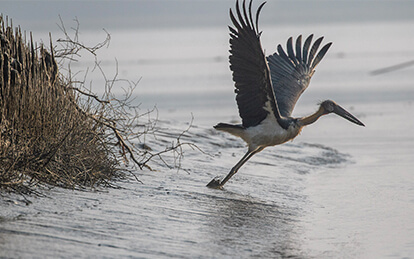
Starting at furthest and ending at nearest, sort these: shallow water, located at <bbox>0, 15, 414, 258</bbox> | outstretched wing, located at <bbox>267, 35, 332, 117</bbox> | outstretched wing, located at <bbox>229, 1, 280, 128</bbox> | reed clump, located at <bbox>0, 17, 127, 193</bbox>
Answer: outstretched wing, located at <bbox>267, 35, 332, 117</bbox>
outstretched wing, located at <bbox>229, 1, 280, 128</bbox>
reed clump, located at <bbox>0, 17, 127, 193</bbox>
shallow water, located at <bbox>0, 15, 414, 258</bbox>

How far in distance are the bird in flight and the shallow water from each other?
46cm

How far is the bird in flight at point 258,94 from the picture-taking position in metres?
7.11

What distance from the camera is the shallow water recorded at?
16.8 ft

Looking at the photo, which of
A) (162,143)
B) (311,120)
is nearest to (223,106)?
(162,143)

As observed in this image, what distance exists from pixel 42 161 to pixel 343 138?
6572mm

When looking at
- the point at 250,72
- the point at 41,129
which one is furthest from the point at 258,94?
the point at 41,129

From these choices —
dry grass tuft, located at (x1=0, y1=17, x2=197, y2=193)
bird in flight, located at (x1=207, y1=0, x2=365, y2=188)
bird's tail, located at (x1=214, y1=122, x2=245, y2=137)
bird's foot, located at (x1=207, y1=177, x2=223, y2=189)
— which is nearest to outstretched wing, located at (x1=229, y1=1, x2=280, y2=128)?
bird in flight, located at (x1=207, y1=0, x2=365, y2=188)

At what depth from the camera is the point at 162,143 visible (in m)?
9.35

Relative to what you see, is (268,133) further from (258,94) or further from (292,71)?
(292,71)

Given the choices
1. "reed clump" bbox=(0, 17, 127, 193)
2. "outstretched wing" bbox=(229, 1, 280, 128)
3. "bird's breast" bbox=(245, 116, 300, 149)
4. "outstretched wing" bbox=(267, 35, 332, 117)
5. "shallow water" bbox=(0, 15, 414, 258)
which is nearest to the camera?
"shallow water" bbox=(0, 15, 414, 258)

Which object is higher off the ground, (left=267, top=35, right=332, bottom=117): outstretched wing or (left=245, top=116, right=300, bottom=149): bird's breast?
(left=267, top=35, right=332, bottom=117): outstretched wing

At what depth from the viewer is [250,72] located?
723 centimetres

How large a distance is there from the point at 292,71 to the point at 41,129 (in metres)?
3.56

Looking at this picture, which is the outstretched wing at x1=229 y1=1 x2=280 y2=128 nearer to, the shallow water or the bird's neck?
the bird's neck
